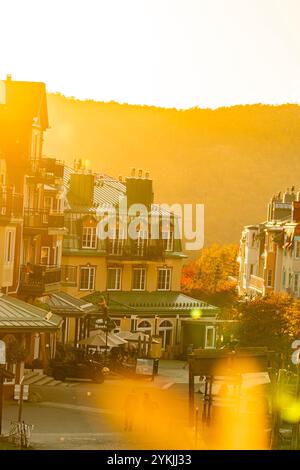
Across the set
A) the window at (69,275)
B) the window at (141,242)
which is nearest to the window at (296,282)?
the window at (141,242)

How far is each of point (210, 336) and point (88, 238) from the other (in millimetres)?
9583

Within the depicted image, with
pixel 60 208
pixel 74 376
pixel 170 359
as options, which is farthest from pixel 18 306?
pixel 170 359

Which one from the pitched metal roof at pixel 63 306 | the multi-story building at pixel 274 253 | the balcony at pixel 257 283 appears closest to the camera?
the pitched metal roof at pixel 63 306

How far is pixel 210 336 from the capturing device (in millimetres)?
79125

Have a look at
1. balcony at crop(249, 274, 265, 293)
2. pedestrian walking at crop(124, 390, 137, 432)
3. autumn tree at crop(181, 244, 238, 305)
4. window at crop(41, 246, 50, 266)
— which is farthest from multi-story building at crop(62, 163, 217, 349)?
pedestrian walking at crop(124, 390, 137, 432)

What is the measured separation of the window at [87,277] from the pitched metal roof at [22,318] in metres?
30.8

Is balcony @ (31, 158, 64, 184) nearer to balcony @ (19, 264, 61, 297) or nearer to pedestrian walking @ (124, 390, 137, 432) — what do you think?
balcony @ (19, 264, 61, 297)

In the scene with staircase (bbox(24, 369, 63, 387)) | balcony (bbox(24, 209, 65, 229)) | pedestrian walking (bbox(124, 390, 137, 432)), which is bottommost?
staircase (bbox(24, 369, 63, 387))

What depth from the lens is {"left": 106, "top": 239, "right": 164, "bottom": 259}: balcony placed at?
8081 cm

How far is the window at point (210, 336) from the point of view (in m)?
78.6

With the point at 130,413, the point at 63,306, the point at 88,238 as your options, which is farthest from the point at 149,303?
the point at 130,413

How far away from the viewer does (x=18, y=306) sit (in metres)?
48.2

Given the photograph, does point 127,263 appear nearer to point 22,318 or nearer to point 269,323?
point 269,323

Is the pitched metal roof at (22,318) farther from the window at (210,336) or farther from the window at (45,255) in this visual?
the window at (210,336)
